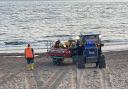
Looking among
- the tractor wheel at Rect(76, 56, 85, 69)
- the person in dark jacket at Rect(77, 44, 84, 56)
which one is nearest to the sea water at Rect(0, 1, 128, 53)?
the person in dark jacket at Rect(77, 44, 84, 56)

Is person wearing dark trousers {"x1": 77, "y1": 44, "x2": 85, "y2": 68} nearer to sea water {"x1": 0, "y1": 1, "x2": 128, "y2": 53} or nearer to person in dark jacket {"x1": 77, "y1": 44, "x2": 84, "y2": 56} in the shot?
person in dark jacket {"x1": 77, "y1": 44, "x2": 84, "y2": 56}

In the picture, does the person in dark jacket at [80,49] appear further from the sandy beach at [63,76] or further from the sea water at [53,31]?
the sea water at [53,31]

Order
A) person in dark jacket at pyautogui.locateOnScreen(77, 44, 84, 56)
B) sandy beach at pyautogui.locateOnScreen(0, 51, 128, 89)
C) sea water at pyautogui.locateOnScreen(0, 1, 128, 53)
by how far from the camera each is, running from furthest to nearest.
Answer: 1. sea water at pyautogui.locateOnScreen(0, 1, 128, 53)
2. person in dark jacket at pyautogui.locateOnScreen(77, 44, 84, 56)
3. sandy beach at pyautogui.locateOnScreen(0, 51, 128, 89)

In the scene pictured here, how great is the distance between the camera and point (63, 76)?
2433 cm

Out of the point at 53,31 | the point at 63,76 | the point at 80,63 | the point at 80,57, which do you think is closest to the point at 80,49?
the point at 80,57

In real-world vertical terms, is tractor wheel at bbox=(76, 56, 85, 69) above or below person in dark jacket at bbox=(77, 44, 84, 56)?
below

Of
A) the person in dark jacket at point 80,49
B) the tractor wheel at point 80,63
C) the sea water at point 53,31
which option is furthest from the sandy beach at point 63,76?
the sea water at point 53,31

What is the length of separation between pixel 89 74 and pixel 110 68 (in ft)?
8.70

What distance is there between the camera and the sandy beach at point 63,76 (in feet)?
70.7

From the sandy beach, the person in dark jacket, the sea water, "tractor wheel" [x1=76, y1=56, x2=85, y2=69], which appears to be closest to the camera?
the sandy beach

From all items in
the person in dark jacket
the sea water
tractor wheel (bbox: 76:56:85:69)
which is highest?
the person in dark jacket

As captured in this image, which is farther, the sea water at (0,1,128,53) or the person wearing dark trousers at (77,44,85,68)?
the sea water at (0,1,128,53)

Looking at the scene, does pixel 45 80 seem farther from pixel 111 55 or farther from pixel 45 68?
pixel 111 55

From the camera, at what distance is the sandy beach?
21547 millimetres
